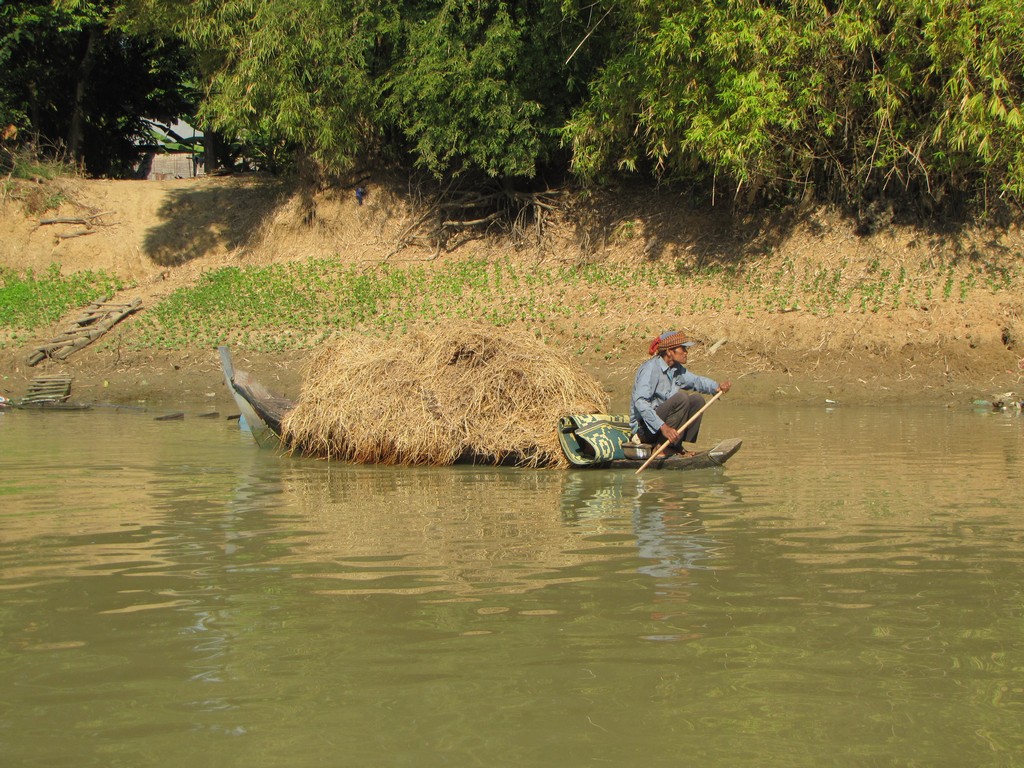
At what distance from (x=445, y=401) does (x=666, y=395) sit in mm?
2347

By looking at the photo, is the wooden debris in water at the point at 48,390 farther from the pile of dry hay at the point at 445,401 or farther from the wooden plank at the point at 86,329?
the pile of dry hay at the point at 445,401

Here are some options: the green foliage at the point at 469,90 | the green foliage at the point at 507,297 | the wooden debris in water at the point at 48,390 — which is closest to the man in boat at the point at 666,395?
the green foliage at the point at 507,297

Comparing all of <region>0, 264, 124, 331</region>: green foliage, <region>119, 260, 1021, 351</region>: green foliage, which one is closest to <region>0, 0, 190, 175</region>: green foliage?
<region>0, 264, 124, 331</region>: green foliage

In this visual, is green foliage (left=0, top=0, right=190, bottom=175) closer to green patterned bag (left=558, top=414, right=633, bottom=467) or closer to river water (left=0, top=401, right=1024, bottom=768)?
green patterned bag (left=558, top=414, right=633, bottom=467)

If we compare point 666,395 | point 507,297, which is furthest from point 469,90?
point 666,395

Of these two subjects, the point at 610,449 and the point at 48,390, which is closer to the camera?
the point at 610,449

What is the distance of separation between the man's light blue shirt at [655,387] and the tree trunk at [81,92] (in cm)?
2383

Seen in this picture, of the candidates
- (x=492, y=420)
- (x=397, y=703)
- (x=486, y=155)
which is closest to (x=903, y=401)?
(x=492, y=420)

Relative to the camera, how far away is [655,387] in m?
11.6

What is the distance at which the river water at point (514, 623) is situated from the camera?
447cm

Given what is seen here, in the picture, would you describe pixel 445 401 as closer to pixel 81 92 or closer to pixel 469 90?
pixel 469 90

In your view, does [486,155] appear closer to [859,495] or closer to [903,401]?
[903,401]

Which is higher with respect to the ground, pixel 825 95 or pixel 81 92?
pixel 81 92

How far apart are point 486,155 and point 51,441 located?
41.1 feet
